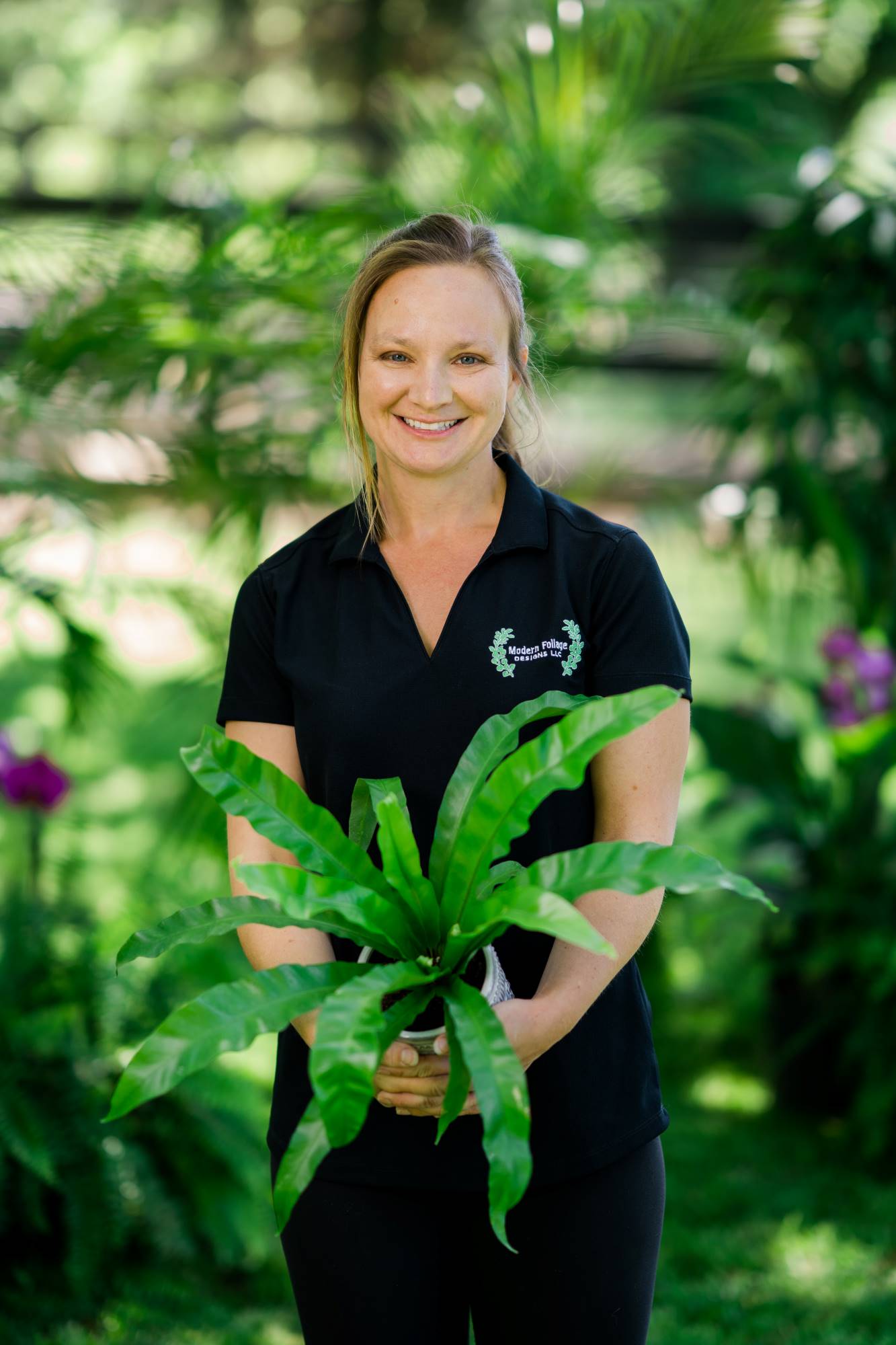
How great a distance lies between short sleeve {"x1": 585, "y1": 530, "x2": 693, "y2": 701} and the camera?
1409 millimetres

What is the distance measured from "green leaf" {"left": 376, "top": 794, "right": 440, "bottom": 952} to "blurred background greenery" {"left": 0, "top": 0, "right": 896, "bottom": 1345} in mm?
873

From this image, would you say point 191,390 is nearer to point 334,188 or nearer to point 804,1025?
point 804,1025

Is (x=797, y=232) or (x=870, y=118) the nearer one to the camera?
(x=797, y=232)

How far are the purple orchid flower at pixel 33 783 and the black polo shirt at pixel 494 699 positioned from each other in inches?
64.6

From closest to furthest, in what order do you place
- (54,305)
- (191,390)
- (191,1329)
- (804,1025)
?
1. (191,1329)
2. (54,305)
3. (191,390)
4. (804,1025)

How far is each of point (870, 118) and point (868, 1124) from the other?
443 centimetres

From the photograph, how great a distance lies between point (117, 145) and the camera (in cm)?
733

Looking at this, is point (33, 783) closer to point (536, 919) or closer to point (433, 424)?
point (433, 424)

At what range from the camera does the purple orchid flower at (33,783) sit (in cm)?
302

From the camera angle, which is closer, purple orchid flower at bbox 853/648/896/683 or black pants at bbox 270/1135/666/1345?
black pants at bbox 270/1135/666/1345

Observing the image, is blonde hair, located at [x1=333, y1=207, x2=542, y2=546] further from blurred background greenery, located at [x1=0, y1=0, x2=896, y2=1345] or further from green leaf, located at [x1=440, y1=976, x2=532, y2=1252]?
green leaf, located at [x1=440, y1=976, x2=532, y2=1252]

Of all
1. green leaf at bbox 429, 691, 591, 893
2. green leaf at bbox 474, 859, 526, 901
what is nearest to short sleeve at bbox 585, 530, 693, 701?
green leaf at bbox 429, 691, 591, 893

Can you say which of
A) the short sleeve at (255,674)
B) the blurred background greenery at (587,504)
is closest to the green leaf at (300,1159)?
the short sleeve at (255,674)

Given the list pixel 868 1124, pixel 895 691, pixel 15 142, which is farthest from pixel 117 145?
pixel 868 1124
